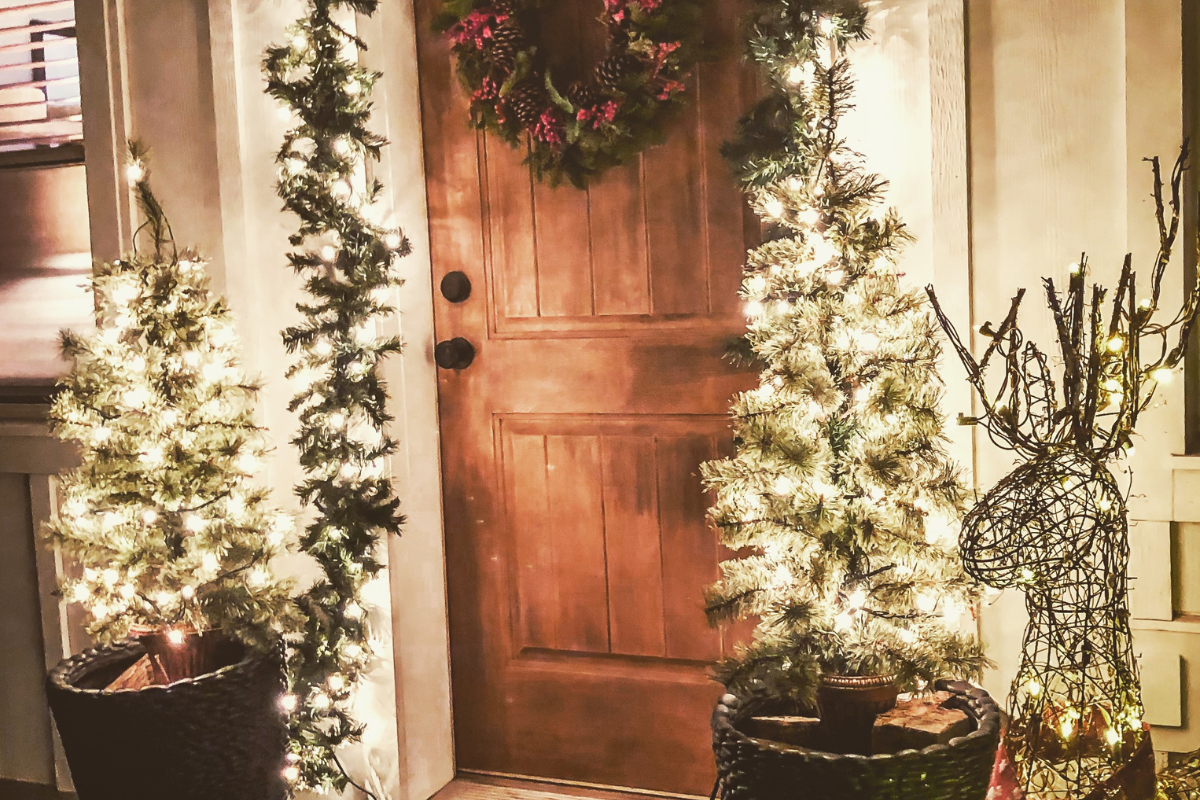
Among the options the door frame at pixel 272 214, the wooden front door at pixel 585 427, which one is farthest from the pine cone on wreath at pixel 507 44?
the door frame at pixel 272 214

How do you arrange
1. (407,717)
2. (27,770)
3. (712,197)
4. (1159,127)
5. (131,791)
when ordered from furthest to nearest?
(27,770) → (407,717) → (712,197) → (131,791) → (1159,127)

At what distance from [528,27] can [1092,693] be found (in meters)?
1.80

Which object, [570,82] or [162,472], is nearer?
[162,472]

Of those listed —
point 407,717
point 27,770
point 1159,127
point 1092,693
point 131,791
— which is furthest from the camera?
point 27,770

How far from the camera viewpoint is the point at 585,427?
8.18ft

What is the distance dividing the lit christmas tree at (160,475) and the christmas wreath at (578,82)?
798mm

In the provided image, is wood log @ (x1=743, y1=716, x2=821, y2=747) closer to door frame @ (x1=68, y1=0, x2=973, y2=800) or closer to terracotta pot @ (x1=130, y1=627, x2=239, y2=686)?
door frame @ (x1=68, y1=0, x2=973, y2=800)

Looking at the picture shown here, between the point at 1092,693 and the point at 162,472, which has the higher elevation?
the point at 162,472

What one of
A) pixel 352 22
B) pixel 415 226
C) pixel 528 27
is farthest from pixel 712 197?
pixel 352 22

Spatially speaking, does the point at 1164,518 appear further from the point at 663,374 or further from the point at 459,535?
the point at 459,535

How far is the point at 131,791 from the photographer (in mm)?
2129

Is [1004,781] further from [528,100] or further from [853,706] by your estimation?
[528,100]

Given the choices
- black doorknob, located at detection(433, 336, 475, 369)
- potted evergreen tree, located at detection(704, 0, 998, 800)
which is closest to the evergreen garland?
black doorknob, located at detection(433, 336, 475, 369)

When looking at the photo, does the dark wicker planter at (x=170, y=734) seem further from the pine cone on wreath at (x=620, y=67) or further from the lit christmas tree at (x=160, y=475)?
the pine cone on wreath at (x=620, y=67)
